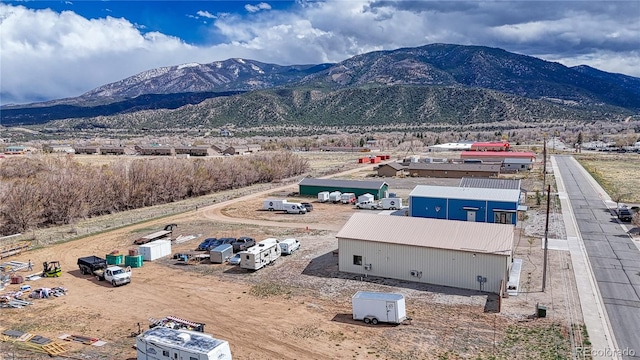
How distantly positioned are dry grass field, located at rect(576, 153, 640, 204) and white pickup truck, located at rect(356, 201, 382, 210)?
96.2 ft

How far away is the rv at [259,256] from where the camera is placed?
102 ft

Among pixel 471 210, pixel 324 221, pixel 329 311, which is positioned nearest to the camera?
pixel 329 311

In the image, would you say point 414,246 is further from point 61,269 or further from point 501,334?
point 61,269

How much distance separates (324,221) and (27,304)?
2726 cm

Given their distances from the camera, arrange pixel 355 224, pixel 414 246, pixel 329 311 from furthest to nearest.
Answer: pixel 355 224 < pixel 414 246 < pixel 329 311

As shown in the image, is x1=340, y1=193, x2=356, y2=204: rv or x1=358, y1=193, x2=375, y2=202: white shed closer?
x1=358, y1=193, x2=375, y2=202: white shed

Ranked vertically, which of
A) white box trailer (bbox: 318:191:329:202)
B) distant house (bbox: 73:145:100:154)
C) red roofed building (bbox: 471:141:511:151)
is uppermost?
distant house (bbox: 73:145:100:154)

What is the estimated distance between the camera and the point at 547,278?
28.3 metres

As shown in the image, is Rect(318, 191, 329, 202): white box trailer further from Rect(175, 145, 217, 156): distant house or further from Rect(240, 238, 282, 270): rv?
Rect(175, 145, 217, 156): distant house

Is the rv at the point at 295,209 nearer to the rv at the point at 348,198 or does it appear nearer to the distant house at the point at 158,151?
the rv at the point at 348,198

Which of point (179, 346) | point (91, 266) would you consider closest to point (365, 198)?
point (91, 266)

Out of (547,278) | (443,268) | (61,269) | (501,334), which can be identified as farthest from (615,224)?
(61,269)

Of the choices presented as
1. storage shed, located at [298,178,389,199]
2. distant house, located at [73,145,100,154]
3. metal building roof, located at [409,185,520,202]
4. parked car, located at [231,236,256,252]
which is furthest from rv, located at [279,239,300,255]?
distant house, located at [73,145,100,154]

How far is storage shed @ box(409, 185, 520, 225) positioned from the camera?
41.2 m
